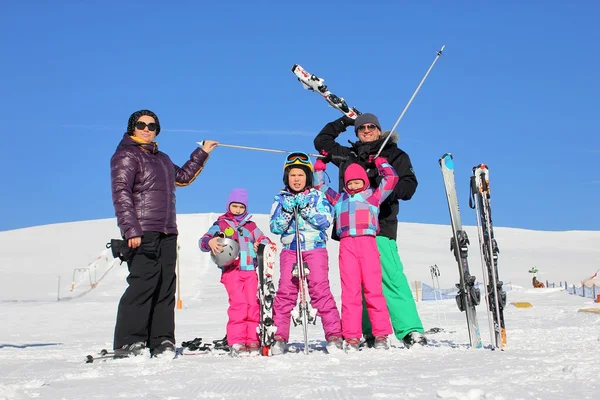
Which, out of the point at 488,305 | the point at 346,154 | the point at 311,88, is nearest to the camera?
the point at 488,305

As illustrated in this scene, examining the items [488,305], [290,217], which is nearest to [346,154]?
[290,217]

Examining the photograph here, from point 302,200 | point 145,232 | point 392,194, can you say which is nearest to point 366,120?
point 392,194

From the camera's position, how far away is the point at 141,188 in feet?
18.9

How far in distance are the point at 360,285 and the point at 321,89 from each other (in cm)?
270

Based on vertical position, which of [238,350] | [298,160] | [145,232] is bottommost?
[238,350]

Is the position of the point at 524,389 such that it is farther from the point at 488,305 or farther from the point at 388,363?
the point at 488,305

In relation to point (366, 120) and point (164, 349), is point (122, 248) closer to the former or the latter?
point (164, 349)

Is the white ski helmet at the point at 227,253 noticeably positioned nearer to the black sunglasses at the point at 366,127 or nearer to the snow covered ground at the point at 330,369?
the snow covered ground at the point at 330,369

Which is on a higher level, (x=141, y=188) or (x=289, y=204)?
(x=141, y=188)

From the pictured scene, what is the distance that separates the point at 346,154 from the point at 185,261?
27.4 meters

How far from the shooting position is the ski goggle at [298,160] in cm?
605

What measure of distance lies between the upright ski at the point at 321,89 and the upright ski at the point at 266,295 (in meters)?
1.93

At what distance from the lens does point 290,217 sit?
5.94 meters

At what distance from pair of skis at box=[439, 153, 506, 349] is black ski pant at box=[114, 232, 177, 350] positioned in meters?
2.46
